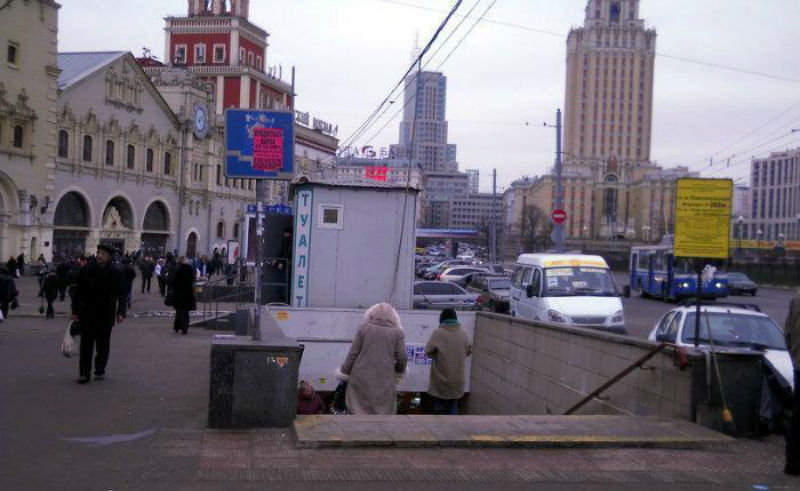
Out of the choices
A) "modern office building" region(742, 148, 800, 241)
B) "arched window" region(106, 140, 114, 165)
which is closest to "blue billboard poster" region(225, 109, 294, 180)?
"arched window" region(106, 140, 114, 165)

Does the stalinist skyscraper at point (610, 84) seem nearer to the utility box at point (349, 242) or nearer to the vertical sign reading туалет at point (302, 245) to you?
the utility box at point (349, 242)

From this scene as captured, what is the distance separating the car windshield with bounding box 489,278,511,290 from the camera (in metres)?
31.5

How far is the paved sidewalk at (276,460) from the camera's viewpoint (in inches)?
256

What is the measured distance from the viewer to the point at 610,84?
135m

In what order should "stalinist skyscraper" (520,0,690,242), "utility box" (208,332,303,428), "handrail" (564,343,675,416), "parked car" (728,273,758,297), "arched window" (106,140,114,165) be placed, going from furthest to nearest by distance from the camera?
"stalinist skyscraper" (520,0,690,242), "arched window" (106,140,114,165), "parked car" (728,273,758,297), "handrail" (564,343,675,416), "utility box" (208,332,303,428)

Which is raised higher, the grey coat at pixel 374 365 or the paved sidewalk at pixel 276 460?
the grey coat at pixel 374 365

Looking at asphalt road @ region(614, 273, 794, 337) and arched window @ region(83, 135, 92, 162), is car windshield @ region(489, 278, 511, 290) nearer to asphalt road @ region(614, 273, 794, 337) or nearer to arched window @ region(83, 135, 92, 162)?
asphalt road @ region(614, 273, 794, 337)

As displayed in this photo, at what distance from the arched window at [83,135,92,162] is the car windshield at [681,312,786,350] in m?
48.1

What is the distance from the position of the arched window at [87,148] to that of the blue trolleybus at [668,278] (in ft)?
113

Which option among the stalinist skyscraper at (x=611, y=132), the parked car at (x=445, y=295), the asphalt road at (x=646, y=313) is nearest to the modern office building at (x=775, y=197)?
the stalinist skyscraper at (x=611, y=132)

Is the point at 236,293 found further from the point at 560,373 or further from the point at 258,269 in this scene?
the point at 258,269

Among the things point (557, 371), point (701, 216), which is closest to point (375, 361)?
point (701, 216)

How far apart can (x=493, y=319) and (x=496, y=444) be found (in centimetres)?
828

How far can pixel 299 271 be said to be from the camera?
1717 cm
